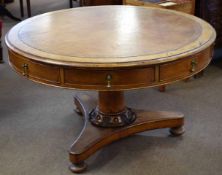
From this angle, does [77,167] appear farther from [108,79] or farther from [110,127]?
[108,79]

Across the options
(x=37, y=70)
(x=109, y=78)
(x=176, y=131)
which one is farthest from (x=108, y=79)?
(x=176, y=131)

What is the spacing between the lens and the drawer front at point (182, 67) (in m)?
1.59

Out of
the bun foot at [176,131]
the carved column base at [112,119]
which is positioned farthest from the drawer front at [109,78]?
the bun foot at [176,131]

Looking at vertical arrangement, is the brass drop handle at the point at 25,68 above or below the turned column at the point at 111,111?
above

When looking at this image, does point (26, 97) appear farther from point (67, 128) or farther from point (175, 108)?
point (175, 108)

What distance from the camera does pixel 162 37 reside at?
5.82ft

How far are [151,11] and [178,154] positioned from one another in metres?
Result: 0.83

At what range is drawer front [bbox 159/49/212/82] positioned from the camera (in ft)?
5.23

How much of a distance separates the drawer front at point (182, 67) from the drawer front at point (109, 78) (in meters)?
0.06

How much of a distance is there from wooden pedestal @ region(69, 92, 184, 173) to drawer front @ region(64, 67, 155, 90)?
0.50m

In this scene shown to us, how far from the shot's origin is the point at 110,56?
5.10 ft

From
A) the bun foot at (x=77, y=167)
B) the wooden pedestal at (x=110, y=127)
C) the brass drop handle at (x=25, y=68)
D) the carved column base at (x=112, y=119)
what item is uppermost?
the brass drop handle at (x=25, y=68)

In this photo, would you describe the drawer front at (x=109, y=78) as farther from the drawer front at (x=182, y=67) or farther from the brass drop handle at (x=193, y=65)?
the brass drop handle at (x=193, y=65)

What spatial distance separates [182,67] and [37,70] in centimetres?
62
